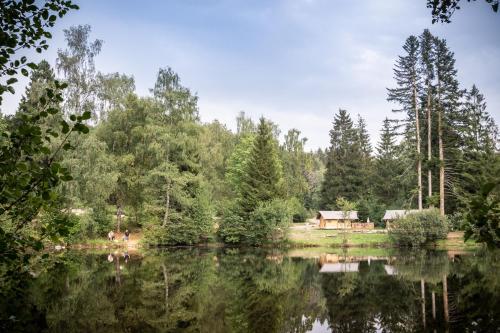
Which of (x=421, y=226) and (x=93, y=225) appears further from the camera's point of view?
(x=421, y=226)

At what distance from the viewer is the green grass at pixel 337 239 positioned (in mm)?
39000

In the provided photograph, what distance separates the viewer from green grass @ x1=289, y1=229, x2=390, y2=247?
3900cm

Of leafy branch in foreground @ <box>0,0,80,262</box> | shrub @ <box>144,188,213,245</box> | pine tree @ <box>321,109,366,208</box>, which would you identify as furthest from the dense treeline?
leafy branch in foreground @ <box>0,0,80,262</box>

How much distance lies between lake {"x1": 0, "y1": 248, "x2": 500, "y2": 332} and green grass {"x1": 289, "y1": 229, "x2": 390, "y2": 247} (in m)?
16.2

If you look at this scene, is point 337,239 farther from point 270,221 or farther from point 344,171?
point 344,171

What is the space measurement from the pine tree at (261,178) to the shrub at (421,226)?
12204mm

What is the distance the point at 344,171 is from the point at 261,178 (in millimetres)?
24644

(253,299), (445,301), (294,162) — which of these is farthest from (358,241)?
(253,299)

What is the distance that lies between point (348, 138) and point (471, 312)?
57034 millimetres

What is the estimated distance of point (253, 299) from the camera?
14109 mm

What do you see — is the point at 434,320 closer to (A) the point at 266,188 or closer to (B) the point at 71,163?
(B) the point at 71,163

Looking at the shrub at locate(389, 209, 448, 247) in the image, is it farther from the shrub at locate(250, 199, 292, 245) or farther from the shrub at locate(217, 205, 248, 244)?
the shrub at locate(217, 205, 248, 244)

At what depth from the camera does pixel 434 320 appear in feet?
36.3

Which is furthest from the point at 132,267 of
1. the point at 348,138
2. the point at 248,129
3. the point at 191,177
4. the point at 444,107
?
the point at 348,138
